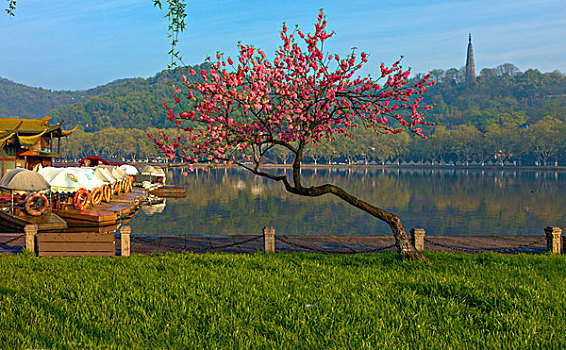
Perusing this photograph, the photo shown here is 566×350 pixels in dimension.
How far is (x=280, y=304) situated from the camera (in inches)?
347

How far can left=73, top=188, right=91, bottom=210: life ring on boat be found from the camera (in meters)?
30.8

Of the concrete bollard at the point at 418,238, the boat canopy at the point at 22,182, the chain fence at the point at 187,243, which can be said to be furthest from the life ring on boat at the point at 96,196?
the concrete bollard at the point at 418,238

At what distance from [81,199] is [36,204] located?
2770 millimetres

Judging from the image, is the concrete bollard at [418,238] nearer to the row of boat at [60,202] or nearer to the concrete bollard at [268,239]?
the concrete bollard at [268,239]

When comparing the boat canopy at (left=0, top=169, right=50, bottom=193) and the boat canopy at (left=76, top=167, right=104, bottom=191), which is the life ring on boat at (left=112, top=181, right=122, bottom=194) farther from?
the boat canopy at (left=0, top=169, right=50, bottom=193)

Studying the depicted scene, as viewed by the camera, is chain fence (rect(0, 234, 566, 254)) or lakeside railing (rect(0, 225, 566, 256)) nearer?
lakeside railing (rect(0, 225, 566, 256))

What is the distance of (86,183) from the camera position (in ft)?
107

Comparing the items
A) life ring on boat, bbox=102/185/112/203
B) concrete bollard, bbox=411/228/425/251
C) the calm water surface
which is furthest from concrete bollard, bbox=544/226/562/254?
life ring on boat, bbox=102/185/112/203

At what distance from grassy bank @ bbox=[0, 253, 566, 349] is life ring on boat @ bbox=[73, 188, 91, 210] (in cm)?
1883

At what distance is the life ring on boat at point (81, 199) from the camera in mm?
30766

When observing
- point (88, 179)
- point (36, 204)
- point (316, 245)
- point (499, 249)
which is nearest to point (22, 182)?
point (36, 204)

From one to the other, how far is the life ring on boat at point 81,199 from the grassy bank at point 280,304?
741 inches

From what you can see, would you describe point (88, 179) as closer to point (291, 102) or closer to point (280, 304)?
point (291, 102)

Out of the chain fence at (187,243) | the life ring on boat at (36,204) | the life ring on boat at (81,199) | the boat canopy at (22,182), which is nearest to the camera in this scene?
the chain fence at (187,243)
